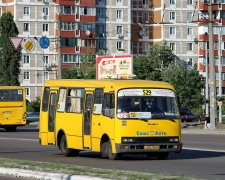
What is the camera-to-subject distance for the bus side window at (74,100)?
92.7 feet

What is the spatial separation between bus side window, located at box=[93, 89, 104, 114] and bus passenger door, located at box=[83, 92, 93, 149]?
11.6 inches

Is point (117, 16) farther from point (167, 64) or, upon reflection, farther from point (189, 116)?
point (189, 116)

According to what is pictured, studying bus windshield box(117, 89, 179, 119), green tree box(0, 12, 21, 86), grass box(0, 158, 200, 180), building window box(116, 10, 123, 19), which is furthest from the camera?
building window box(116, 10, 123, 19)

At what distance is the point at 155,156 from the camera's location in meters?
27.1

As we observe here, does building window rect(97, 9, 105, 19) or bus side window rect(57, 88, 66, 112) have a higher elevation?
building window rect(97, 9, 105, 19)

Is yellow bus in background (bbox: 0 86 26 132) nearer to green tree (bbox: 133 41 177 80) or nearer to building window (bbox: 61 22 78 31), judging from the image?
green tree (bbox: 133 41 177 80)

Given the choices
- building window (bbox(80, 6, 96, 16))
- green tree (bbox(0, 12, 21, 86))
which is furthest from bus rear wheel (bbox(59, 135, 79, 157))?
building window (bbox(80, 6, 96, 16))

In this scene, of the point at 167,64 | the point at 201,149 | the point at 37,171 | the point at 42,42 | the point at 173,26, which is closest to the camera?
the point at 37,171

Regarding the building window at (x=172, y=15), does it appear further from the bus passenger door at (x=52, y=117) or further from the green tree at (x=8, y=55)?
the bus passenger door at (x=52, y=117)

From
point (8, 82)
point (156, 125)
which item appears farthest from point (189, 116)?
point (156, 125)

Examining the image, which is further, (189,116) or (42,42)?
(189,116)

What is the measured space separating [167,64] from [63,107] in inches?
3524

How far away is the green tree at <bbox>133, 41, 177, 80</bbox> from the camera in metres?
113

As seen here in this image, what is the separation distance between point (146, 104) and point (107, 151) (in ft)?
5.61
